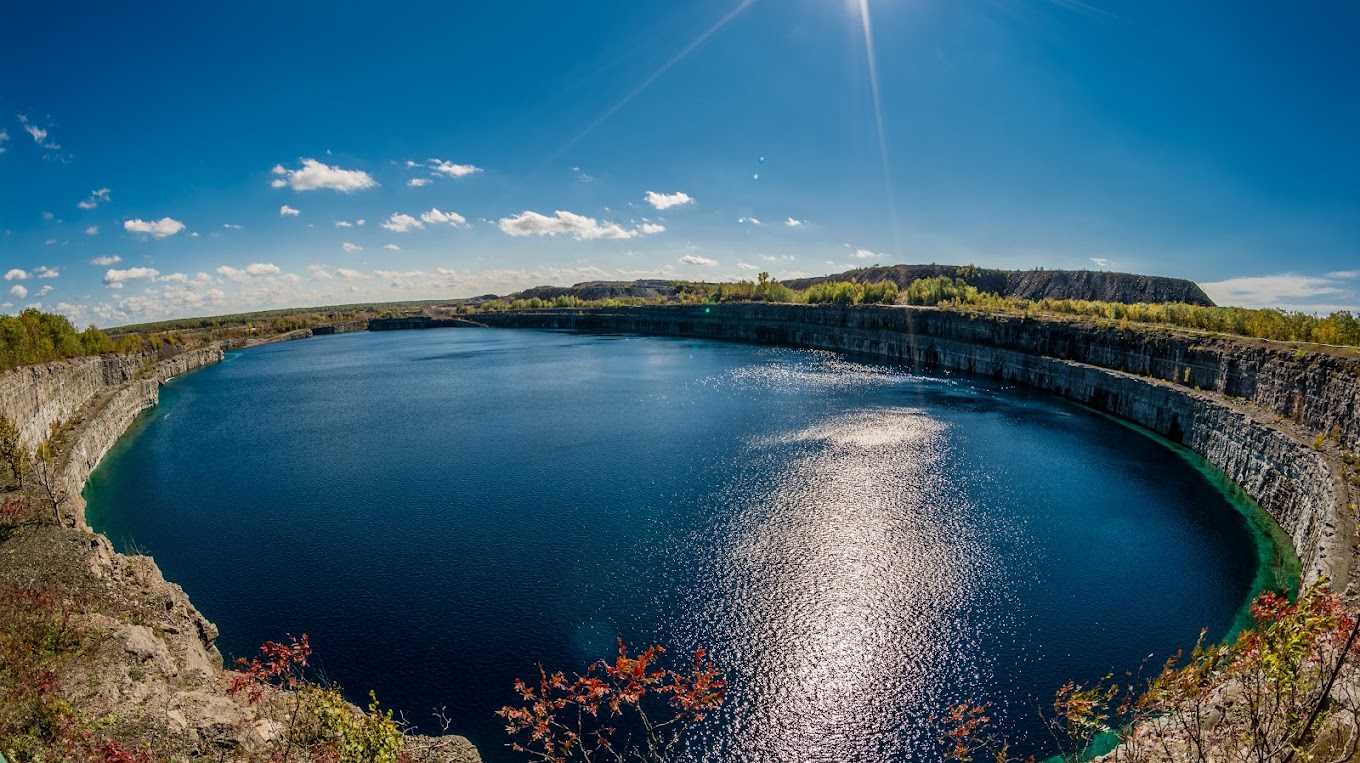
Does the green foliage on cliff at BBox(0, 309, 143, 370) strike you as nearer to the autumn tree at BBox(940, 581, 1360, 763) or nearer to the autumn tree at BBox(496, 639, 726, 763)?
the autumn tree at BBox(496, 639, 726, 763)

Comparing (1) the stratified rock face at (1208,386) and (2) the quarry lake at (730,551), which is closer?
(2) the quarry lake at (730,551)

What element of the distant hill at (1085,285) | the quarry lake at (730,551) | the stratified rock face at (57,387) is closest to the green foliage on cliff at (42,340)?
the stratified rock face at (57,387)

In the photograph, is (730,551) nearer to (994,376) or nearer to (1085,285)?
(994,376)

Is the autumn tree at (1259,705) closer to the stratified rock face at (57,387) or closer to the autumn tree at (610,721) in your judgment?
the autumn tree at (610,721)

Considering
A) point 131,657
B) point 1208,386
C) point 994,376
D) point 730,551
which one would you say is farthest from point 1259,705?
point 994,376

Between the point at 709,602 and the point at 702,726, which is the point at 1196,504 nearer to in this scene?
the point at 709,602

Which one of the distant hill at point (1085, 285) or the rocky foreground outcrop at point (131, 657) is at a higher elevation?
the distant hill at point (1085, 285)

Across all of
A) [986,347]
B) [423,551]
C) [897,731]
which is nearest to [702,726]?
[897,731]

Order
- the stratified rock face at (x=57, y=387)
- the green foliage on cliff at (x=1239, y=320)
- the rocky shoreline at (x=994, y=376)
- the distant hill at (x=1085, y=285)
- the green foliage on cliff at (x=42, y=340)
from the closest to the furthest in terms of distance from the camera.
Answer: the rocky shoreline at (x=994, y=376)
the stratified rock face at (x=57, y=387)
the green foliage on cliff at (x=1239, y=320)
the green foliage on cliff at (x=42, y=340)
the distant hill at (x=1085, y=285)
